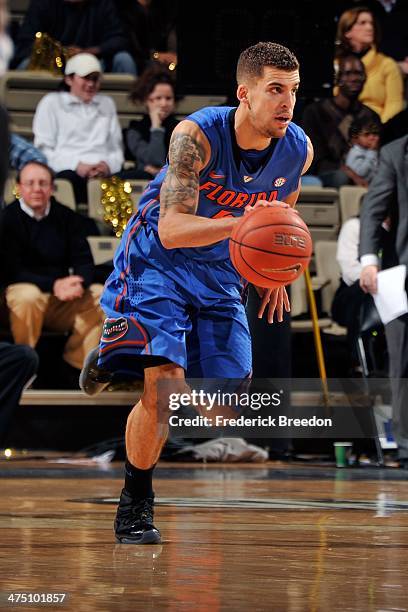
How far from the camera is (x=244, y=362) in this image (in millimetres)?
3918

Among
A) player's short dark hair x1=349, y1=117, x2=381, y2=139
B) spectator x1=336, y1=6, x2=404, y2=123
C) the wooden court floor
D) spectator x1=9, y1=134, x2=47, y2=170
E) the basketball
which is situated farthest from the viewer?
spectator x1=336, y1=6, x2=404, y2=123

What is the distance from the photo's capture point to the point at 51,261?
7.45m

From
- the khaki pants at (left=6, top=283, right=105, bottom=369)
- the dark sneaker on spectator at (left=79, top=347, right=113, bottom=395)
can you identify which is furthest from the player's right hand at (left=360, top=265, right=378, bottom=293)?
the dark sneaker on spectator at (left=79, top=347, right=113, bottom=395)

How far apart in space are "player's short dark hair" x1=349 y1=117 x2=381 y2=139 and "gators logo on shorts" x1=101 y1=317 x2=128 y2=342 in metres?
4.92

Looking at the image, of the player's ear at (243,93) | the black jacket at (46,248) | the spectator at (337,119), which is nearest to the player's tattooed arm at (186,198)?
the player's ear at (243,93)

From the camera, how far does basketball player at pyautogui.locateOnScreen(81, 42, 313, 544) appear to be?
3.66 meters

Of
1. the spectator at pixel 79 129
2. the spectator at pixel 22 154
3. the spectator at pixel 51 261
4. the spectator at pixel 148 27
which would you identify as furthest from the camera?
the spectator at pixel 148 27

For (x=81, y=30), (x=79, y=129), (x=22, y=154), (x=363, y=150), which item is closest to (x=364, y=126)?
(x=363, y=150)

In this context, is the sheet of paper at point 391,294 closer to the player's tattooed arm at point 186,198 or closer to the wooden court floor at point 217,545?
the wooden court floor at point 217,545

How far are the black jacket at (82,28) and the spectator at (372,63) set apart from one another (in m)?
1.78

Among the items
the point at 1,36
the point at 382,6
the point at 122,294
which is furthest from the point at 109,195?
the point at 1,36

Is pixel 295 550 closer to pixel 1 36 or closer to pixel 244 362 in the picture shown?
pixel 244 362

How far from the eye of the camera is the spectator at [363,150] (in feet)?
27.2

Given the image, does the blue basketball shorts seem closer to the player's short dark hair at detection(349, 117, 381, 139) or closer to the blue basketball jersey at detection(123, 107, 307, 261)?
the blue basketball jersey at detection(123, 107, 307, 261)
